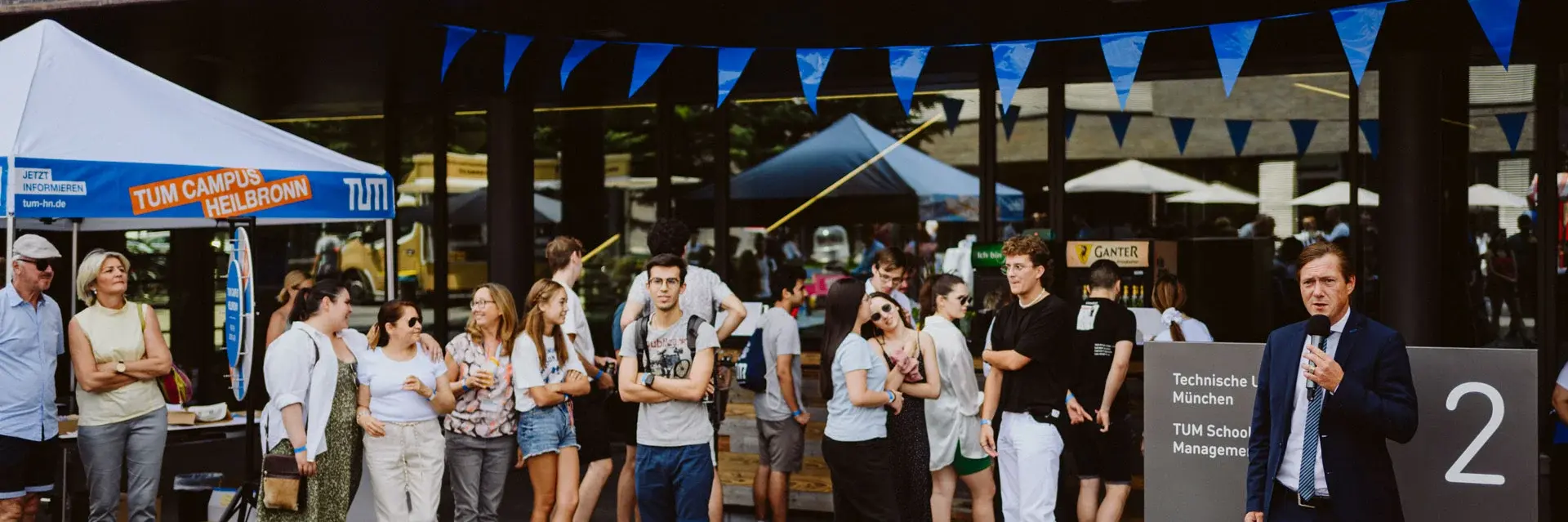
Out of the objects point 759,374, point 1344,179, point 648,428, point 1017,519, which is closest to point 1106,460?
point 1017,519

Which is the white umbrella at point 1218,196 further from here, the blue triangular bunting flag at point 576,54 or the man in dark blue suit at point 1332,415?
the man in dark blue suit at point 1332,415

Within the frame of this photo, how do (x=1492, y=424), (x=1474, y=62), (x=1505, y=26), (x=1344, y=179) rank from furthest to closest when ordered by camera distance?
(x=1344, y=179)
(x=1474, y=62)
(x=1505, y=26)
(x=1492, y=424)

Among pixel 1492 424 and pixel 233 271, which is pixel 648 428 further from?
pixel 1492 424

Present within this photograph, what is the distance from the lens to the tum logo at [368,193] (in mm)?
6766

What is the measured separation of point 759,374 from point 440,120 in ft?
13.6

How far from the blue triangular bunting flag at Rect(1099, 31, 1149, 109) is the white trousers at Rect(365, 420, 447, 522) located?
4.12m

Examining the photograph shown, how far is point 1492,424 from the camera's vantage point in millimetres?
4551

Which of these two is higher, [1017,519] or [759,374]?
[759,374]

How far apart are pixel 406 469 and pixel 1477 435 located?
455 centimetres

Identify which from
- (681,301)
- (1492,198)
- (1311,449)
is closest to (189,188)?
(681,301)

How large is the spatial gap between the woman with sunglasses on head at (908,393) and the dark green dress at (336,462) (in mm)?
2492

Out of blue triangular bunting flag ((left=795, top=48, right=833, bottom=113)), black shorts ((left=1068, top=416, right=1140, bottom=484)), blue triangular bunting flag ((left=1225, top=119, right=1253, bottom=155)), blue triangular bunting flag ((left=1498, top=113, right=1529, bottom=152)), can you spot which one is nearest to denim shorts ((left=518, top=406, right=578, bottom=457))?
black shorts ((left=1068, top=416, right=1140, bottom=484))

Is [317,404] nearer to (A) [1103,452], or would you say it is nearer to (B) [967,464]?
(B) [967,464]

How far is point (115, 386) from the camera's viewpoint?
6473mm
